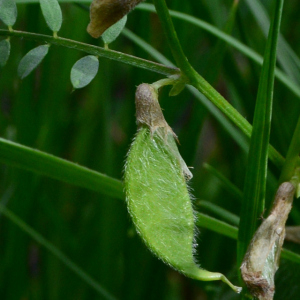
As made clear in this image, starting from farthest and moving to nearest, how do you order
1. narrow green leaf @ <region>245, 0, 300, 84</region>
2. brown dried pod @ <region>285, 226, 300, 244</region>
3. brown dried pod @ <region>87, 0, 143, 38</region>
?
narrow green leaf @ <region>245, 0, 300, 84</region> < brown dried pod @ <region>285, 226, 300, 244</region> < brown dried pod @ <region>87, 0, 143, 38</region>

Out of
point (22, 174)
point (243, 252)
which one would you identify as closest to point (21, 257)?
point (22, 174)

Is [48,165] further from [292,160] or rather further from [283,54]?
[283,54]

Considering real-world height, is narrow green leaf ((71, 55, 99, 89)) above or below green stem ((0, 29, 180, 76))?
below

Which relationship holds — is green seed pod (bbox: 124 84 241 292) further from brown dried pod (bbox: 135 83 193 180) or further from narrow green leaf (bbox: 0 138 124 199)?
narrow green leaf (bbox: 0 138 124 199)

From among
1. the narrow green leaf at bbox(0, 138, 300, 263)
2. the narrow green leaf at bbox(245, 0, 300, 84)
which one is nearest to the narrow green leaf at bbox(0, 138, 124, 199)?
the narrow green leaf at bbox(0, 138, 300, 263)

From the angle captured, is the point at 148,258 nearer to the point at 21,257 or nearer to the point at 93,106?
the point at 21,257
